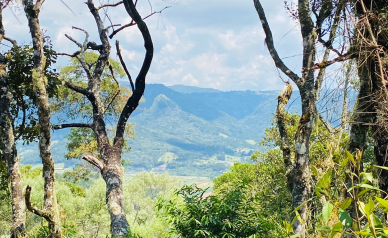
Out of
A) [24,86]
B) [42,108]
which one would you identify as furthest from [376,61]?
[24,86]

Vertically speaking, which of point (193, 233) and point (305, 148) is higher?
point (305, 148)

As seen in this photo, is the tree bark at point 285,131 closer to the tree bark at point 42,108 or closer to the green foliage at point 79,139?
the tree bark at point 42,108

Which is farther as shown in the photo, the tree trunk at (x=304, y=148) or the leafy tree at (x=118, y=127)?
the leafy tree at (x=118, y=127)

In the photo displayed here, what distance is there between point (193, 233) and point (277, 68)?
115 inches

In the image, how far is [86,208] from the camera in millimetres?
23000

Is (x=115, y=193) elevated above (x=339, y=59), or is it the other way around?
(x=339, y=59)

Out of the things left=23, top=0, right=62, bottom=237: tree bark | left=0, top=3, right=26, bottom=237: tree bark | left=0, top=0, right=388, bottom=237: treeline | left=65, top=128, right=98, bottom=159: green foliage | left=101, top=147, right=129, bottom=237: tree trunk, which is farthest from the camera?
left=65, top=128, right=98, bottom=159: green foliage

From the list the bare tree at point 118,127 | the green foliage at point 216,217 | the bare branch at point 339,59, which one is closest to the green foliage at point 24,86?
the bare tree at point 118,127

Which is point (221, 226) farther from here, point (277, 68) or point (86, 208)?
point (86, 208)

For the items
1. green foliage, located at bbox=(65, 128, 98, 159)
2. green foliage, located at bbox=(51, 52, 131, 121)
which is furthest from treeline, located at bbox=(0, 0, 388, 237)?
green foliage, located at bbox=(65, 128, 98, 159)

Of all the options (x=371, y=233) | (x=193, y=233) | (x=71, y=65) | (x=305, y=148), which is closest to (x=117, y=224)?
(x=193, y=233)

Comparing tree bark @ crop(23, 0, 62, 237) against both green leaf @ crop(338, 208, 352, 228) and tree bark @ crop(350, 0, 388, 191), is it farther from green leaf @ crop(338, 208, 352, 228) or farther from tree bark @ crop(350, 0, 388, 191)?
green leaf @ crop(338, 208, 352, 228)

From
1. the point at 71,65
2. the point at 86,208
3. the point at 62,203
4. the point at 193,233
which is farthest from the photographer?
the point at 86,208

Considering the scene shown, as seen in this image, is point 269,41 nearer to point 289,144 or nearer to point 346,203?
point 289,144
